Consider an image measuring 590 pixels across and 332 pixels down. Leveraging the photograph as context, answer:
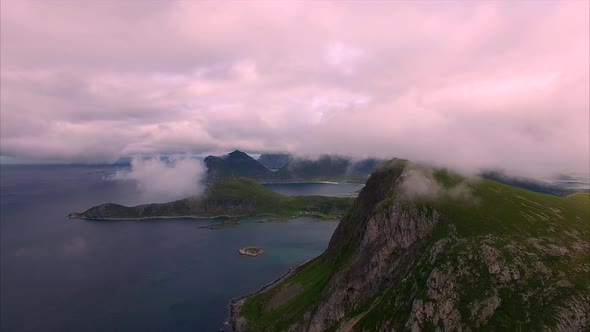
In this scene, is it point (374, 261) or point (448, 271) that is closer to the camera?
point (448, 271)

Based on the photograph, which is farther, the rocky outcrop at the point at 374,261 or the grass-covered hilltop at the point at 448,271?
the rocky outcrop at the point at 374,261

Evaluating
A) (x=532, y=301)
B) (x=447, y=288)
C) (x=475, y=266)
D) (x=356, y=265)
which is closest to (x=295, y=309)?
(x=356, y=265)

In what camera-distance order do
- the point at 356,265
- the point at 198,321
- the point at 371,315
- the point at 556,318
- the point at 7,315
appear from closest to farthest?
the point at 556,318 < the point at 371,315 < the point at 356,265 < the point at 198,321 < the point at 7,315

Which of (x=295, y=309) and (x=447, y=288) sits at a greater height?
(x=447, y=288)

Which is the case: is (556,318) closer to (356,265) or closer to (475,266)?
(475,266)

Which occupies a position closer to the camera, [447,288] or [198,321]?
[447,288]

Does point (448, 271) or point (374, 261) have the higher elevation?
point (448, 271)

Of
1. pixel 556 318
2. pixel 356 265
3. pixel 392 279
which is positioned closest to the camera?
pixel 556 318

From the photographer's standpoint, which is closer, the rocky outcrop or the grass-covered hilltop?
the grass-covered hilltop
